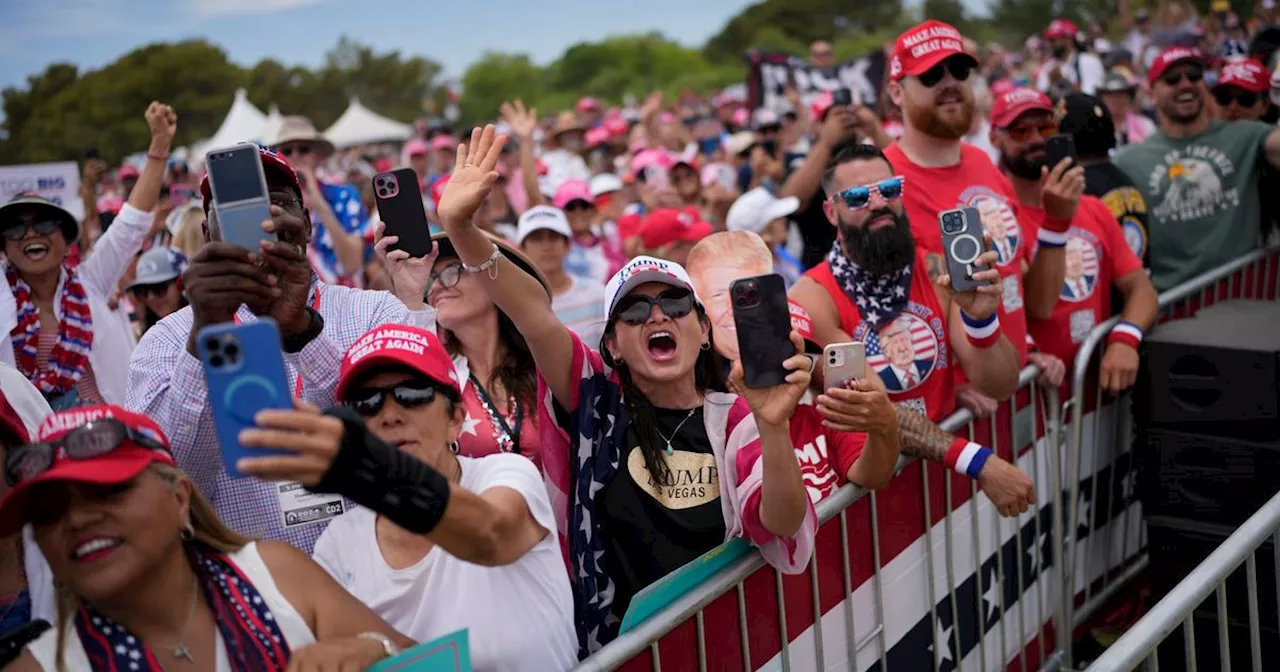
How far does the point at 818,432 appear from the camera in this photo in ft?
11.9

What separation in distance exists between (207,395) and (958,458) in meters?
2.42

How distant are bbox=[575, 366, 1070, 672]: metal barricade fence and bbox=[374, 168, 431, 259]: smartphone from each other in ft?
4.17

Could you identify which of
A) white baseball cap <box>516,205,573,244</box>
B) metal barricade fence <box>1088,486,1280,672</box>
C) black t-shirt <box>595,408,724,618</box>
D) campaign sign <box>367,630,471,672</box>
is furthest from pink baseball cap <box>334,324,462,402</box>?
white baseball cap <box>516,205,573,244</box>

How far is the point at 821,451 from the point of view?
3.61 metres

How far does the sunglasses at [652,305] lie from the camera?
3.15m

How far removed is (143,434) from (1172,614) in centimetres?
228

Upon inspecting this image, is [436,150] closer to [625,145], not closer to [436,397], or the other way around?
[625,145]

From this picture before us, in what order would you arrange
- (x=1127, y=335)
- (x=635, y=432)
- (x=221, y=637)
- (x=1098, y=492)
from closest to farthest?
(x=221, y=637) → (x=635, y=432) → (x=1127, y=335) → (x=1098, y=492)

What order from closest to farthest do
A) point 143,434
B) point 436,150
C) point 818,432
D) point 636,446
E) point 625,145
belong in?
point 143,434
point 636,446
point 818,432
point 436,150
point 625,145

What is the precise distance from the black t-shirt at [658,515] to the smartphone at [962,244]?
1216mm

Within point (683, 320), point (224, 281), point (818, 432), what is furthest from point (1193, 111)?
point (224, 281)

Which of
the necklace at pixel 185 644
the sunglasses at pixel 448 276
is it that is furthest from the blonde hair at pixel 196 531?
the sunglasses at pixel 448 276

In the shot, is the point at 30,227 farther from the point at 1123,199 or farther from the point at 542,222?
the point at 1123,199

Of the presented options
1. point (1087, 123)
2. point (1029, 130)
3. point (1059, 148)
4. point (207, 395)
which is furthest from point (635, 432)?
point (1087, 123)
